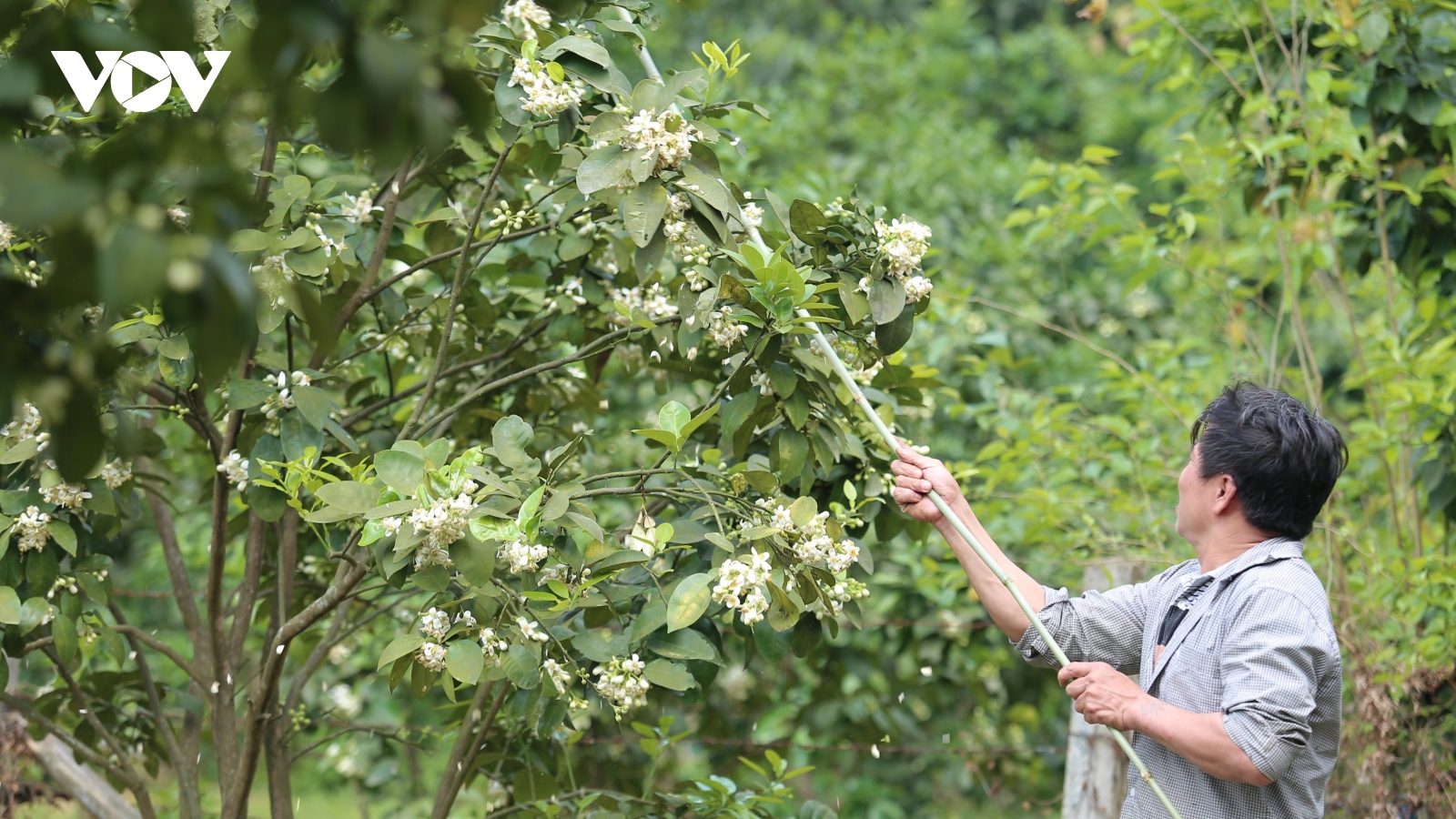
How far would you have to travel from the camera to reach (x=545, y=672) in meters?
1.84

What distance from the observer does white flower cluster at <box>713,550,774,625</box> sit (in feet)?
5.43

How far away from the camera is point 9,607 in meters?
1.83

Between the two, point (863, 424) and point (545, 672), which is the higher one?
point (863, 424)

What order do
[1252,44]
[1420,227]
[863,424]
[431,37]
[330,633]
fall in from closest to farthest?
[431,37]
[863,424]
[330,633]
[1420,227]
[1252,44]

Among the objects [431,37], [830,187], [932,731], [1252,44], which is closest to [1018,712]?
[932,731]

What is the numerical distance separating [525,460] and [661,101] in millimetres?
585

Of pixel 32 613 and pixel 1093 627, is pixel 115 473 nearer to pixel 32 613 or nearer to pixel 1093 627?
pixel 32 613

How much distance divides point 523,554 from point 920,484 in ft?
2.38

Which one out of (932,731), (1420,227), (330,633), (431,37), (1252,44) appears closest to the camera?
(431,37)

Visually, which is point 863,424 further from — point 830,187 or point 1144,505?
point 830,187

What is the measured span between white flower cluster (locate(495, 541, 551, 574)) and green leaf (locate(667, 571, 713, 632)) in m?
0.20

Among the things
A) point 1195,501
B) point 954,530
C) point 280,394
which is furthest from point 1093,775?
point 280,394

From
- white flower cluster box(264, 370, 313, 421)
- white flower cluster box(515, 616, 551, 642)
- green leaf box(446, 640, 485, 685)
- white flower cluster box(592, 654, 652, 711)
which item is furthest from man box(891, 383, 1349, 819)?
white flower cluster box(264, 370, 313, 421)

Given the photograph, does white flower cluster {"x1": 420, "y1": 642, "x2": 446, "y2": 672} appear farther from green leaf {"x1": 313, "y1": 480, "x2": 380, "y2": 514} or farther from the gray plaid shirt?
the gray plaid shirt
